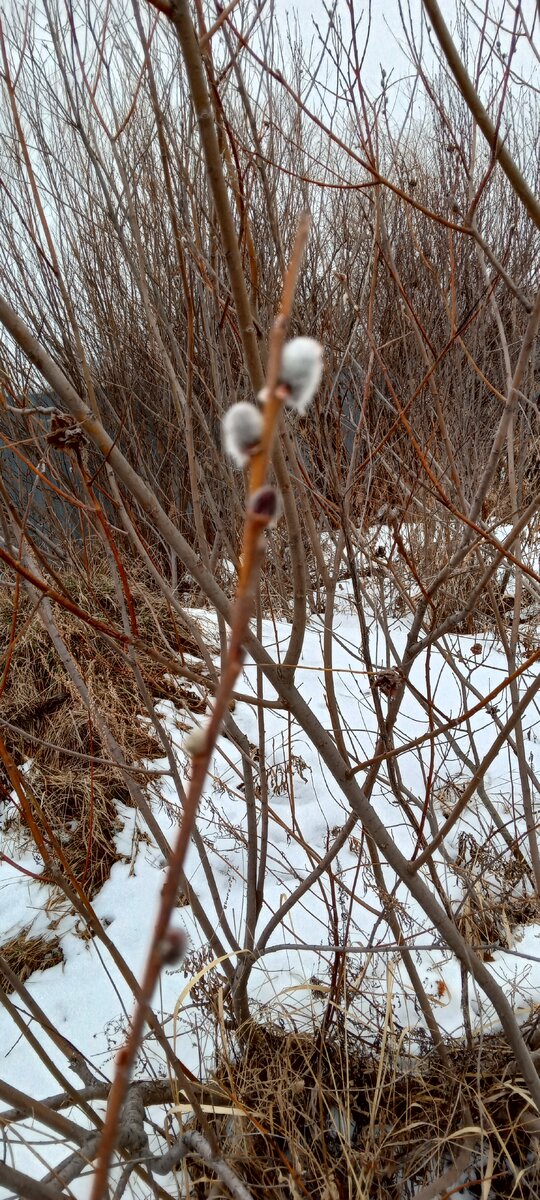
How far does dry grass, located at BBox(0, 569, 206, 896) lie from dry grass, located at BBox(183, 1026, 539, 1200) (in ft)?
3.45

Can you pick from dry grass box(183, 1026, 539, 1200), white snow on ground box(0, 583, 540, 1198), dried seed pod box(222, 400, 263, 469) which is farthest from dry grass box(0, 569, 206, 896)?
dried seed pod box(222, 400, 263, 469)

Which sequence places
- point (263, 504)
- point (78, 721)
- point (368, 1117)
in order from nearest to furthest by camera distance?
point (263, 504), point (368, 1117), point (78, 721)

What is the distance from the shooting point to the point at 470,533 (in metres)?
0.92

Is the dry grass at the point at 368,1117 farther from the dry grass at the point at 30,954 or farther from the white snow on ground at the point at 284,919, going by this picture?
the dry grass at the point at 30,954

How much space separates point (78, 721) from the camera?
2.90 meters

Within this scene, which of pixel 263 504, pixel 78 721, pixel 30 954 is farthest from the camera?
pixel 78 721

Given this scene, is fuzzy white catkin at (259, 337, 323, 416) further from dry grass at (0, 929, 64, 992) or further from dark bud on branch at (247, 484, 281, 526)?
dry grass at (0, 929, 64, 992)

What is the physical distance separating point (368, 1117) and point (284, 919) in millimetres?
582

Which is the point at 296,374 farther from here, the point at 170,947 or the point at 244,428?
the point at 170,947

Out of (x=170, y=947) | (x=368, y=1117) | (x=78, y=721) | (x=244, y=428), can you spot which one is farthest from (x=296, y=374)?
(x=78, y=721)

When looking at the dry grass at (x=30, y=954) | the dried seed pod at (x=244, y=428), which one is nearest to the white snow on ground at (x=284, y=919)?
the dry grass at (x=30, y=954)

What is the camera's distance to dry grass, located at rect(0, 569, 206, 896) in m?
2.50

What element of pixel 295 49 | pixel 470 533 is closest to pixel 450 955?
pixel 470 533

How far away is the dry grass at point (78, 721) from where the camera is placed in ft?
8.20
